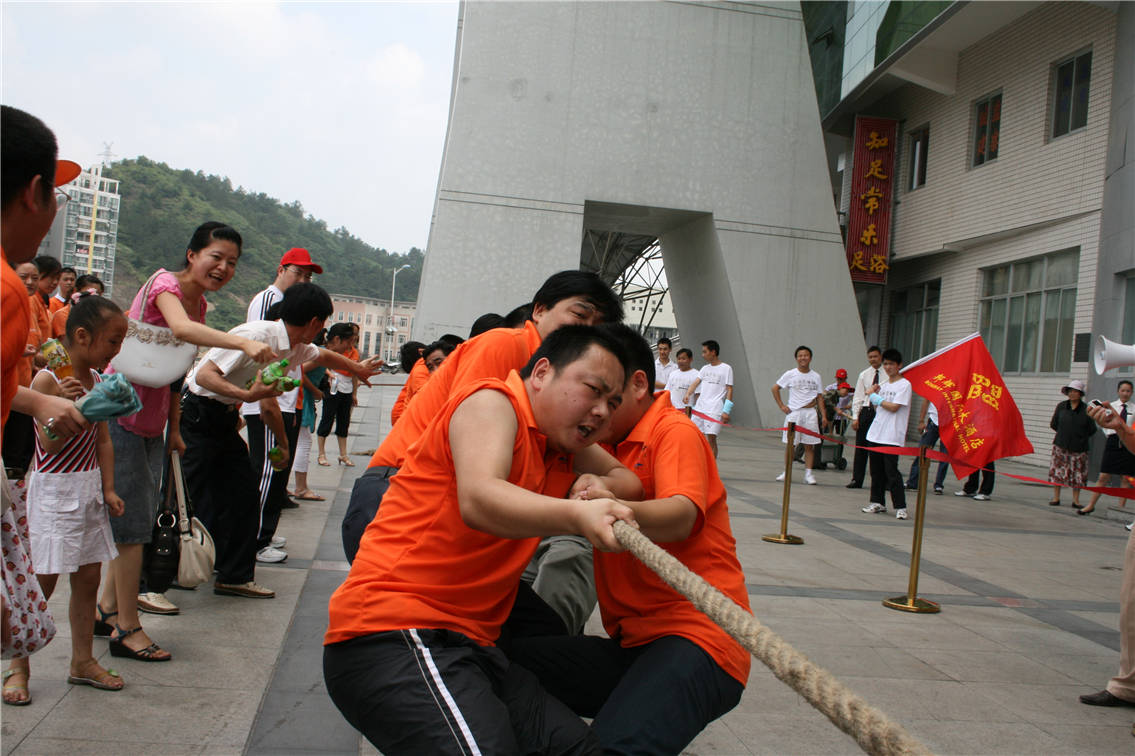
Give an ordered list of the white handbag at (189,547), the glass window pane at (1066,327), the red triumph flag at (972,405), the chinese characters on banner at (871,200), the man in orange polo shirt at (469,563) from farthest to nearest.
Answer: the chinese characters on banner at (871,200) < the glass window pane at (1066,327) < the red triumph flag at (972,405) < the white handbag at (189,547) < the man in orange polo shirt at (469,563)

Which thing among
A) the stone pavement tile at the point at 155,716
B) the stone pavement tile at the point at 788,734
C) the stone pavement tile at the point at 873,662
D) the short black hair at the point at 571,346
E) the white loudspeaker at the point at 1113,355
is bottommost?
the stone pavement tile at the point at 155,716

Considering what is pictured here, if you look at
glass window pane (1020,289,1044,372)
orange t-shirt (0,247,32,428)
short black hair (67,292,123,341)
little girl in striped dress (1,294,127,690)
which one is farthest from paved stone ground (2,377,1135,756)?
glass window pane (1020,289,1044,372)

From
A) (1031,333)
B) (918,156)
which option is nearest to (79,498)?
(1031,333)

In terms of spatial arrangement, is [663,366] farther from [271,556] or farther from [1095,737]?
[1095,737]

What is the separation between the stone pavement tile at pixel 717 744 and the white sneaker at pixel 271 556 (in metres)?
3.13

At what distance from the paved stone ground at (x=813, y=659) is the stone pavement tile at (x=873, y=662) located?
0.01m

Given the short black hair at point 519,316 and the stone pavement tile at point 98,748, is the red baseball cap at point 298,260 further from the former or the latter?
the stone pavement tile at point 98,748

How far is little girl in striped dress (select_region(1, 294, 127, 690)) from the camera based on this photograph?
10.9 ft

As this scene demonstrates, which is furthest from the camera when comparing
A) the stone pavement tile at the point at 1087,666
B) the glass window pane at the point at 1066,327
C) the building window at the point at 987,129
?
the building window at the point at 987,129

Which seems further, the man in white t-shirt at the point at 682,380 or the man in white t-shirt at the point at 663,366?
the man in white t-shirt at the point at 663,366

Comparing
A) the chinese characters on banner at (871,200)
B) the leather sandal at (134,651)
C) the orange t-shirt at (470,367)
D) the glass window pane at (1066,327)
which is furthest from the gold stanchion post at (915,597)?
the chinese characters on banner at (871,200)

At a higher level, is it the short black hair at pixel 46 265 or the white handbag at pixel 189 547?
the short black hair at pixel 46 265

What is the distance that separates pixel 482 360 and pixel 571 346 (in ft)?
2.08

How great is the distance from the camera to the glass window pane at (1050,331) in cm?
1562
